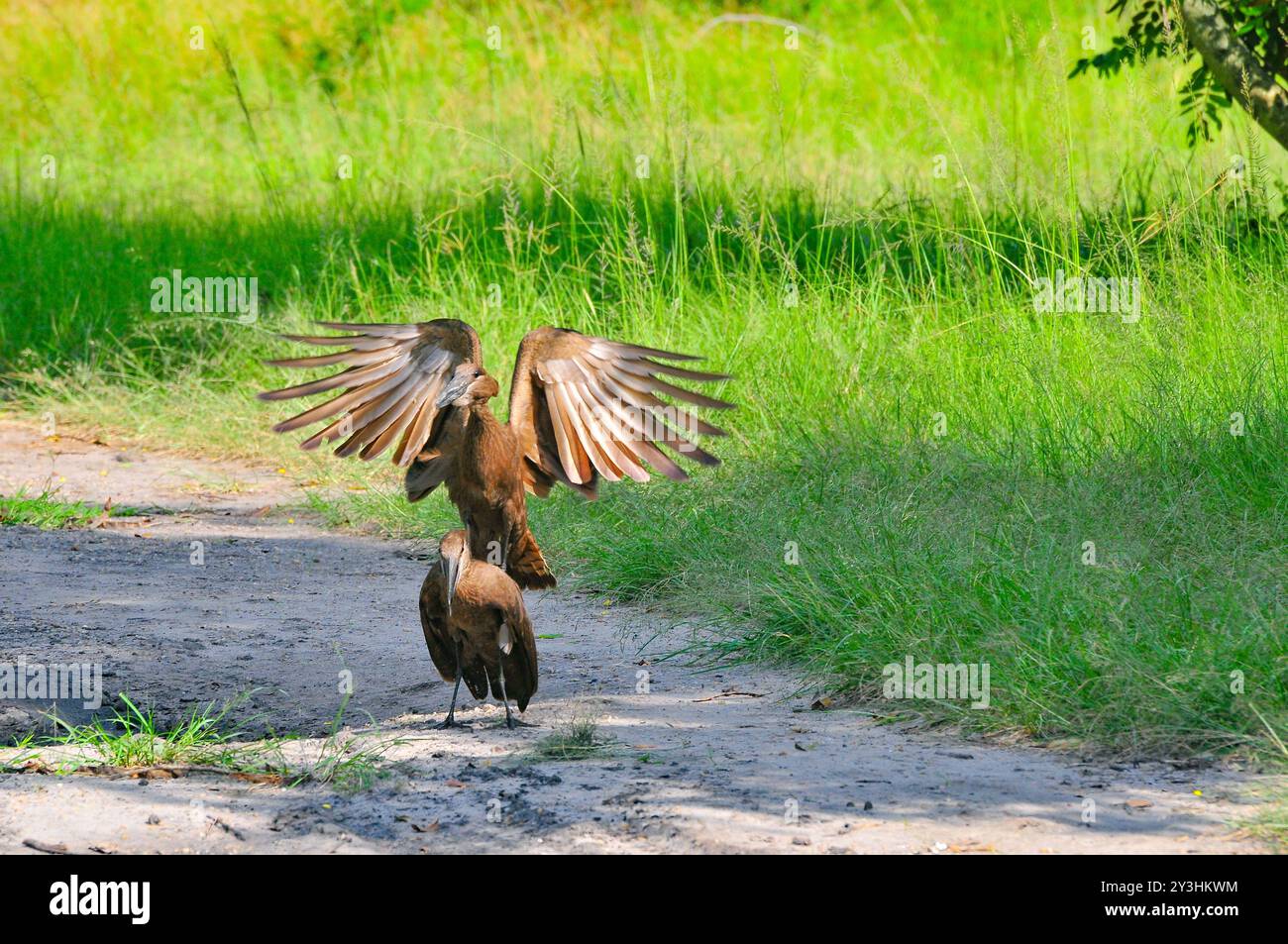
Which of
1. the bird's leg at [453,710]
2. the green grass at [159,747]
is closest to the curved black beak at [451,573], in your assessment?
the bird's leg at [453,710]

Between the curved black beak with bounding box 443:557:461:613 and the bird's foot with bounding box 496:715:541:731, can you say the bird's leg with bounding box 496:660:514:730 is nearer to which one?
the bird's foot with bounding box 496:715:541:731

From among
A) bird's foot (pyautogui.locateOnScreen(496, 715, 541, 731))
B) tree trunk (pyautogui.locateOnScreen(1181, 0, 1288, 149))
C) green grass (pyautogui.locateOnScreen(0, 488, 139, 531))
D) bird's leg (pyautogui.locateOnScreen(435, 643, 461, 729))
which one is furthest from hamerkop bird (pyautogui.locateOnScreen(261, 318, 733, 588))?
tree trunk (pyautogui.locateOnScreen(1181, 0, 1288, 149))

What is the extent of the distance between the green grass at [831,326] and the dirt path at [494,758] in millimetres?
286

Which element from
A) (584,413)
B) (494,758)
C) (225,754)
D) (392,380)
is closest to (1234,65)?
(584,413)

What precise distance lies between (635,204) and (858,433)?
3.00 metres

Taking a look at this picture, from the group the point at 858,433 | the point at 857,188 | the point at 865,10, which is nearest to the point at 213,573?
the point at 858,433

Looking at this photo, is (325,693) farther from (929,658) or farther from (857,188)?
(857,188)

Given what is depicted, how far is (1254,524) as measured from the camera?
4648 millimetres

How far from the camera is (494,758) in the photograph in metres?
3.72

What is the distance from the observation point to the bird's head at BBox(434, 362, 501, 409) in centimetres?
401

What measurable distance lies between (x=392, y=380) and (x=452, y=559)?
703mm

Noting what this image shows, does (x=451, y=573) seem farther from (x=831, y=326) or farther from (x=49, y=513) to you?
(x=831, y=326)

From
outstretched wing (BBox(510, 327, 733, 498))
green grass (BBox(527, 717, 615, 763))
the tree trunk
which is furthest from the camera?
the tree trunk

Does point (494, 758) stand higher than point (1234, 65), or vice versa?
point (1234, 65)
